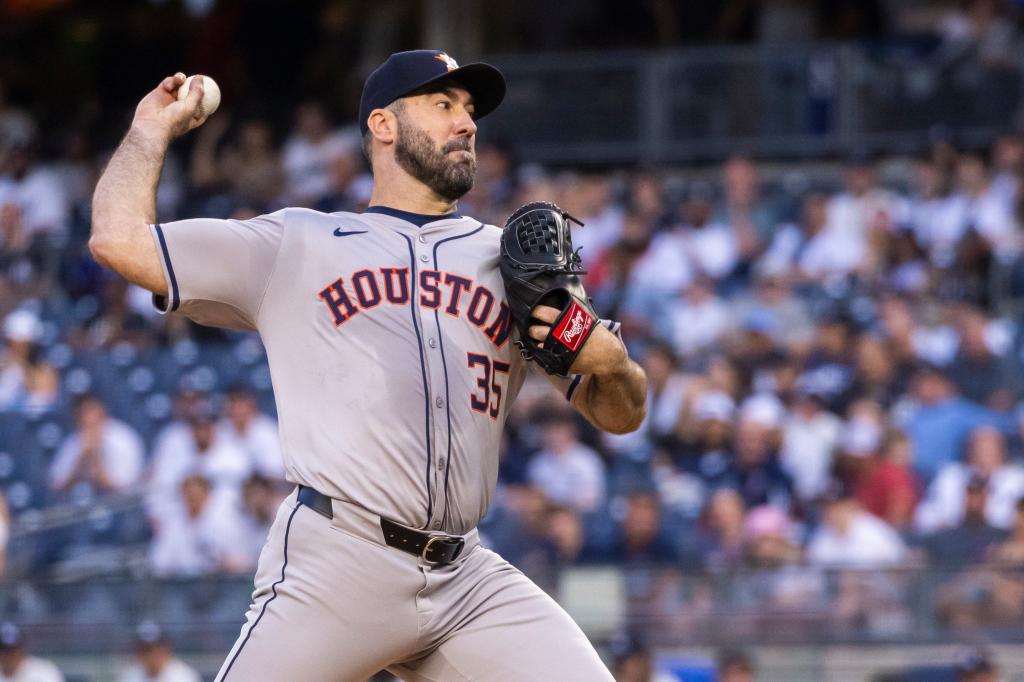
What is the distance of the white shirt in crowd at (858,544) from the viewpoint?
754 centimetres

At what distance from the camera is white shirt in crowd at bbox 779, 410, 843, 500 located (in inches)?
324

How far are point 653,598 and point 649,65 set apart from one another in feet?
18.5

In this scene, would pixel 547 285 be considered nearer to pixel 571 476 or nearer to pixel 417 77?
pixel 417 77

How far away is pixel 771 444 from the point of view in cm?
828

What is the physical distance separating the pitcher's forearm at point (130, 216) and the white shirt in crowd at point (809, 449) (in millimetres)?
5265

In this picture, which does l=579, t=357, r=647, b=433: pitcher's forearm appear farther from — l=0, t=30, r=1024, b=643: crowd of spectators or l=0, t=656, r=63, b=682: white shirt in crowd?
l=0, t=656, r=63, b=682: white shirt in crowd

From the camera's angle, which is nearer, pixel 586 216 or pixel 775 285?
pixel 775 285

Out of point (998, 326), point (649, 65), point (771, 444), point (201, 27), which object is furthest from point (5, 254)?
point (998, 326)

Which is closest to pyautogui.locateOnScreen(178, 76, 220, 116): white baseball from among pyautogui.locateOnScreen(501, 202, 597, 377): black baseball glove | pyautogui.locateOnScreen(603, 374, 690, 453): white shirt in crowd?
pyautogui.locateOnScreen(501, 202, 597, 377): black baseball glove

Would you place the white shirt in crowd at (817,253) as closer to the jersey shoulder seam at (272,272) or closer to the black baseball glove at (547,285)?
the black baseball glove at (547,285)

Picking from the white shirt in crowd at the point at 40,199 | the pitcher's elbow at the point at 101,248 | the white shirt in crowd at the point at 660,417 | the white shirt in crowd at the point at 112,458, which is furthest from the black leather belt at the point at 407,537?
the white shirt in crowd at the point at 40,199

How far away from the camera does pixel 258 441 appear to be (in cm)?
904

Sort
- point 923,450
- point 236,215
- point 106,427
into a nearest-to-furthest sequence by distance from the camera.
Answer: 1. point 923,450
2. point 106,427
3. point 236,215

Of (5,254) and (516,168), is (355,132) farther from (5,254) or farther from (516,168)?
(5,254)
